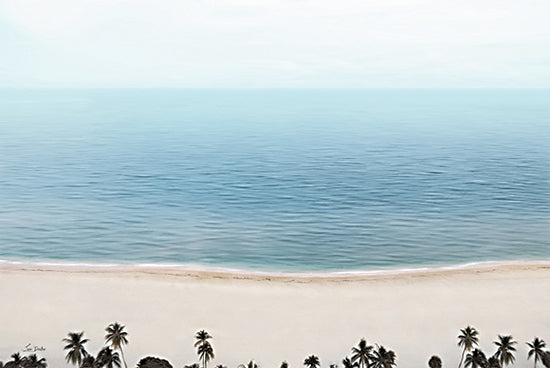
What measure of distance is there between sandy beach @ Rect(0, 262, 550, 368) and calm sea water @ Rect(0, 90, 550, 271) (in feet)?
21.9

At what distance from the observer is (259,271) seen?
56688 millimetres

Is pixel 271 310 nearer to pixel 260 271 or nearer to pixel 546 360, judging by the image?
pixel 260 271

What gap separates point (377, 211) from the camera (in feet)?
246

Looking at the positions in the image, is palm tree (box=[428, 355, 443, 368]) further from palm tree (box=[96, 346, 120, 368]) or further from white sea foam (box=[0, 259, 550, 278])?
white sea foam (box=[0, 259, 550, 278])

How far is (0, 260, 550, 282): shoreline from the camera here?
53.5m

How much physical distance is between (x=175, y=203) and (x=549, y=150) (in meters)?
82.6

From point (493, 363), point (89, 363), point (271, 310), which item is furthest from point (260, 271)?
point (493, 363)

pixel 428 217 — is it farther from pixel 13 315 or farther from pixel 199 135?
pixel 199 135

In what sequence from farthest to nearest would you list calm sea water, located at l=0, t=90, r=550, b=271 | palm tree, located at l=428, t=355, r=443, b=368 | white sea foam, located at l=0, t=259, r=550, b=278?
1. calm sea water, located at l=0, t=90, r=550, b=271
2. white sea foam, located at l=0, t=259, r=550, b=278
3. palm tree, located at l=428, t=355, r=443, b=368

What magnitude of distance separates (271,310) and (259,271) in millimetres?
11224

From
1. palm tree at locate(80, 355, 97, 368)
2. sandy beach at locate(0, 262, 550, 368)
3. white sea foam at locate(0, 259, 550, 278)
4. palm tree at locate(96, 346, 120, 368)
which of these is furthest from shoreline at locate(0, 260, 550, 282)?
palm tree at locate(96, 346, 120, 368)

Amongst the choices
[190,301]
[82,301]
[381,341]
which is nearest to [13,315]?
[82,301]

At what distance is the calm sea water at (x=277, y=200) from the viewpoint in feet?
203
